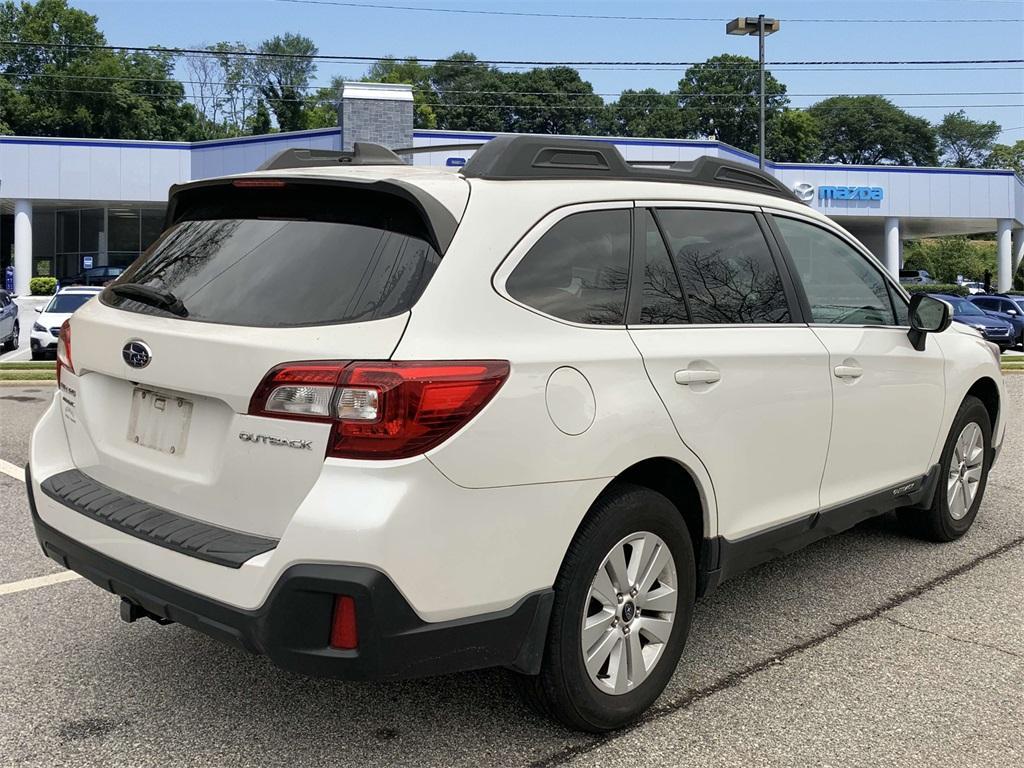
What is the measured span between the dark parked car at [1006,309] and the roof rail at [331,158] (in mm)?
24343

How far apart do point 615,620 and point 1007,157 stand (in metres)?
135

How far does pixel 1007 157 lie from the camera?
120 metres

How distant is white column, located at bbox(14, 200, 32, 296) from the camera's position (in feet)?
123

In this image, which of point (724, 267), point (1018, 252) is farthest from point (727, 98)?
point (724, 267)

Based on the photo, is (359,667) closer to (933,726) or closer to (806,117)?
(933,726)

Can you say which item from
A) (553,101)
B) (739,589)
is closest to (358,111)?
(739,589)

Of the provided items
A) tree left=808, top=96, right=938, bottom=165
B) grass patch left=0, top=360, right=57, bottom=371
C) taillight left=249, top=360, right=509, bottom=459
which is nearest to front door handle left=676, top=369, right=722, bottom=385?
taillight left=249, top=360, right=509, bottom=459

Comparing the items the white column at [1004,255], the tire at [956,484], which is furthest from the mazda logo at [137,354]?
the white column at [1004,255]

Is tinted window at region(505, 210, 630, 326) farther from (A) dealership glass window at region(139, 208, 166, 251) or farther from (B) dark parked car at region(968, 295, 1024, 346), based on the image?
(A) dealership glass window at region(139, 208, 166, 251)

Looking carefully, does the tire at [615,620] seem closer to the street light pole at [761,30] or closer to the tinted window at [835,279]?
the tinted window at [835,279]

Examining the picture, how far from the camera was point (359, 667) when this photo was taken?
2506 mm

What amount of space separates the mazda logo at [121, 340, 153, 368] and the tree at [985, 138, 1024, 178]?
13361 centimetres

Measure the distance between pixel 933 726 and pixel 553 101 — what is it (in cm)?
9897

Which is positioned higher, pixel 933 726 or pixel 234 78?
pixel 234 78
